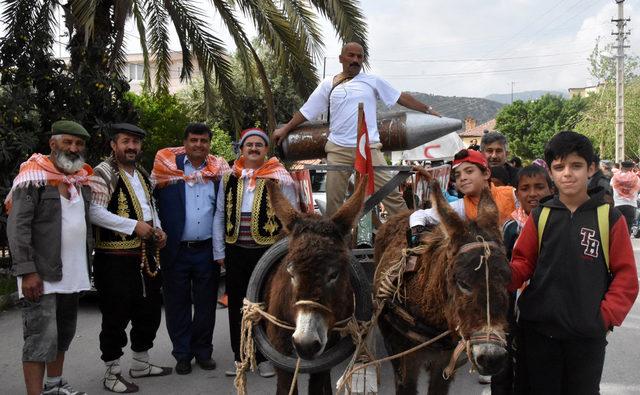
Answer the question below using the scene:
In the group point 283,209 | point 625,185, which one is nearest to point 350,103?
point 283,209

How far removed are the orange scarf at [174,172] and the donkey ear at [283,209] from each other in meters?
1.84

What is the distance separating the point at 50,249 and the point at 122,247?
2.43ft

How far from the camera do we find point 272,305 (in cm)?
367

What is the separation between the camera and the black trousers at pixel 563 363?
10.2 ft

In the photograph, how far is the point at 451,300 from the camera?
3.01m

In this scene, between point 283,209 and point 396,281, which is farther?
point 396,281

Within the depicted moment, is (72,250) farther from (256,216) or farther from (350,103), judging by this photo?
(350,103)

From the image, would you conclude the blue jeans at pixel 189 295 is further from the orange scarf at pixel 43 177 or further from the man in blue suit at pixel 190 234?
the orange scarf at pixel 43 177

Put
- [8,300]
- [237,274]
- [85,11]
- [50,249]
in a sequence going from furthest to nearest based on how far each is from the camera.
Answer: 1. [8,300]
2. [85,11]
3. [237,274]
4. [50,249]

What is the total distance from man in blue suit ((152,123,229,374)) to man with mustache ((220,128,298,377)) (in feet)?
0.72

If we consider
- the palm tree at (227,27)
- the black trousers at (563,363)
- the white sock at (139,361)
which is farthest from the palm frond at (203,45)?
the black trousers at (563,363)

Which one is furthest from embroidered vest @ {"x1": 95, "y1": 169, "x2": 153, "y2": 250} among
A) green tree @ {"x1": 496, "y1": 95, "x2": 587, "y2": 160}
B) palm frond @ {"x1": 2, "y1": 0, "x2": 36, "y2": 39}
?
green tree @ {"x1": 496, "y1": 95, "x2": 587, "y2": 160}

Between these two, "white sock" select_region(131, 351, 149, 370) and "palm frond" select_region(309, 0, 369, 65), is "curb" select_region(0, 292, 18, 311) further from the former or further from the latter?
"palm frond" select_region(309, 0, 369, 65)

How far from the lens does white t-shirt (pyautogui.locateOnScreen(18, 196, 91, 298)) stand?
4438 mm
